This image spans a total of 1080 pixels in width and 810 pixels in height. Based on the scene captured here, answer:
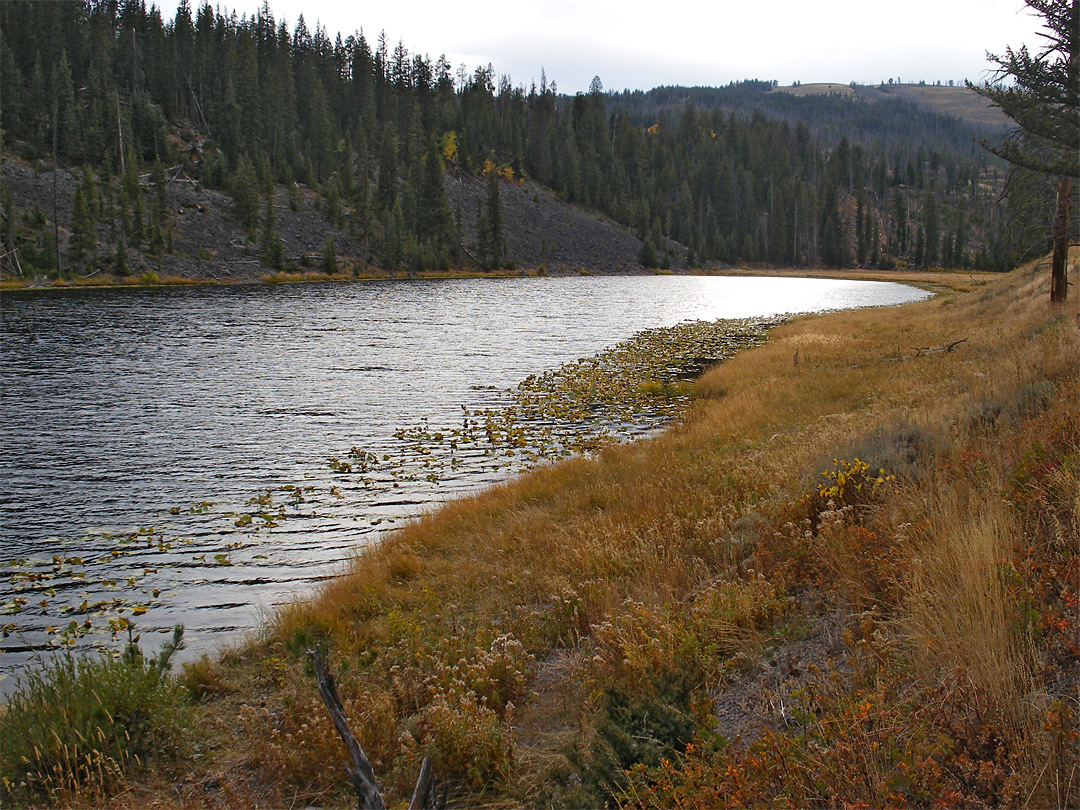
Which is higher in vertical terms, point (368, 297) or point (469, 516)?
point (368, 297)

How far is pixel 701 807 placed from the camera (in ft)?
12.8

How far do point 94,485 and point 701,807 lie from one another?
1436cm

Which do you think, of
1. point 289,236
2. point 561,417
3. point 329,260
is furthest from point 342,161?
point 561,417

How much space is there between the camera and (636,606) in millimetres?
6445

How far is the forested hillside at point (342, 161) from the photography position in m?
84.9

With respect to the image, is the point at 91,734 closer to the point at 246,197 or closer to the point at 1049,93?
the point at 1049,93

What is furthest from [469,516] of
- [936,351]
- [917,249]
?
[917,249]

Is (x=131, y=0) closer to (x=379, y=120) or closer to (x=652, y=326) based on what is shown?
(x=379, y=120)

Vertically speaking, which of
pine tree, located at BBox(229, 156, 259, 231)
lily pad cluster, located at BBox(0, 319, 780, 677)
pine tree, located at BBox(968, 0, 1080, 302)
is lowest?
lily pad cluster, located at BBox(0, 319, 780, 677)

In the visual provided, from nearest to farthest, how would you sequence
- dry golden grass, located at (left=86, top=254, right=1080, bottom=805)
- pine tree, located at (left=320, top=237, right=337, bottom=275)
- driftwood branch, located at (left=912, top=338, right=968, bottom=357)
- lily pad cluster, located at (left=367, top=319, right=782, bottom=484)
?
dry golden grass, located at (left=86, top=254, right=1080, bottom=805), lily pad cluster, located at (left=367, top=319, right=782, bottom=484), driftwood branch, located at (left=912, top=338, right=968, bottom=357), pine tree, located at (left=320, top=237, right=337, bottom=275)

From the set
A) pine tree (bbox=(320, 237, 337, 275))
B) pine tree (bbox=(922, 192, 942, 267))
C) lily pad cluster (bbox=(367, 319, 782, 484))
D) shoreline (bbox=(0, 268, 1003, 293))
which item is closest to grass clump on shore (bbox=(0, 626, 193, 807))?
lily pad cluster (bbox=(367, 319, 782, 484))

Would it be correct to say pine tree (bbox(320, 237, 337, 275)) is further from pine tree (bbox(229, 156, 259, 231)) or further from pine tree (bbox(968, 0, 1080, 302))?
pine tree (bbox(968, 0, 1080, 302))

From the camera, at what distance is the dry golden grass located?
16.0ft

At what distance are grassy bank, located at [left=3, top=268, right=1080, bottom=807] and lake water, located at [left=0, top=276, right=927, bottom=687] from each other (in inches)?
90.5
